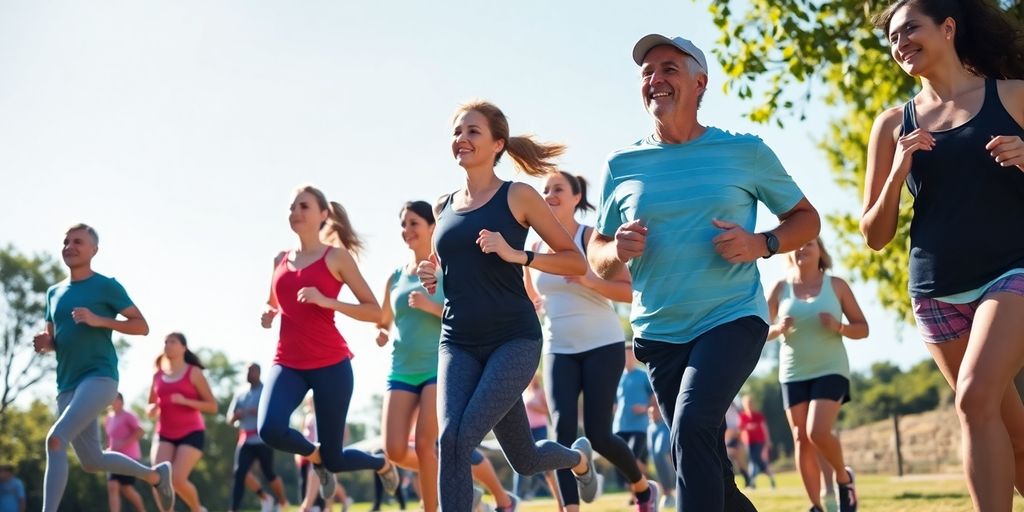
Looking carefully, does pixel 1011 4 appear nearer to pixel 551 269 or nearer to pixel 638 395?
pixel 638 395

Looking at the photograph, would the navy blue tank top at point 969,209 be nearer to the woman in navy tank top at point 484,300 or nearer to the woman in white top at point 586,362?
the woman in navy tank top at point 484,300

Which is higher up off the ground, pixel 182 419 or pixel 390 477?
pixel 182 419

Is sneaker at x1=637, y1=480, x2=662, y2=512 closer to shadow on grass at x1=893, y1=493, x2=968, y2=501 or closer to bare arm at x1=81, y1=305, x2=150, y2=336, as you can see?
bare arm at x1=81, y1=305, x2=150, y2=336

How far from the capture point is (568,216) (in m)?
9.31

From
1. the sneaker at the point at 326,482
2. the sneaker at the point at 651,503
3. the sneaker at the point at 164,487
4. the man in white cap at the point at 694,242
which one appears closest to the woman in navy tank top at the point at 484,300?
the man in white cap at the point at 694,242

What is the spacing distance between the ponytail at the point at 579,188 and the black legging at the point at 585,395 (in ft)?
4.60

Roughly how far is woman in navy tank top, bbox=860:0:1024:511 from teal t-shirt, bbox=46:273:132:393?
22.1 feet

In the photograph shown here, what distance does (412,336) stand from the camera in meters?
9.51

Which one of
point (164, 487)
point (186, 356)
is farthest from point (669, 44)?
point (186, 356)

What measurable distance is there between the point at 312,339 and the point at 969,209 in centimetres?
527

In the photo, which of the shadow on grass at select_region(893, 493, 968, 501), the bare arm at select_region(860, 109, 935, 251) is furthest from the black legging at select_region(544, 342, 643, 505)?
the shadow on grass at select_region(893, 493, 968, 501)

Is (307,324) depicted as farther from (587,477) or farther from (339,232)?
(587,477)

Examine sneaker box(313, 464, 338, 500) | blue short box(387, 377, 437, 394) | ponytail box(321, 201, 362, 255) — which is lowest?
sneaker box(313, 464, 338, 500)

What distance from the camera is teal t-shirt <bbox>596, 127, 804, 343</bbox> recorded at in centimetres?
535
